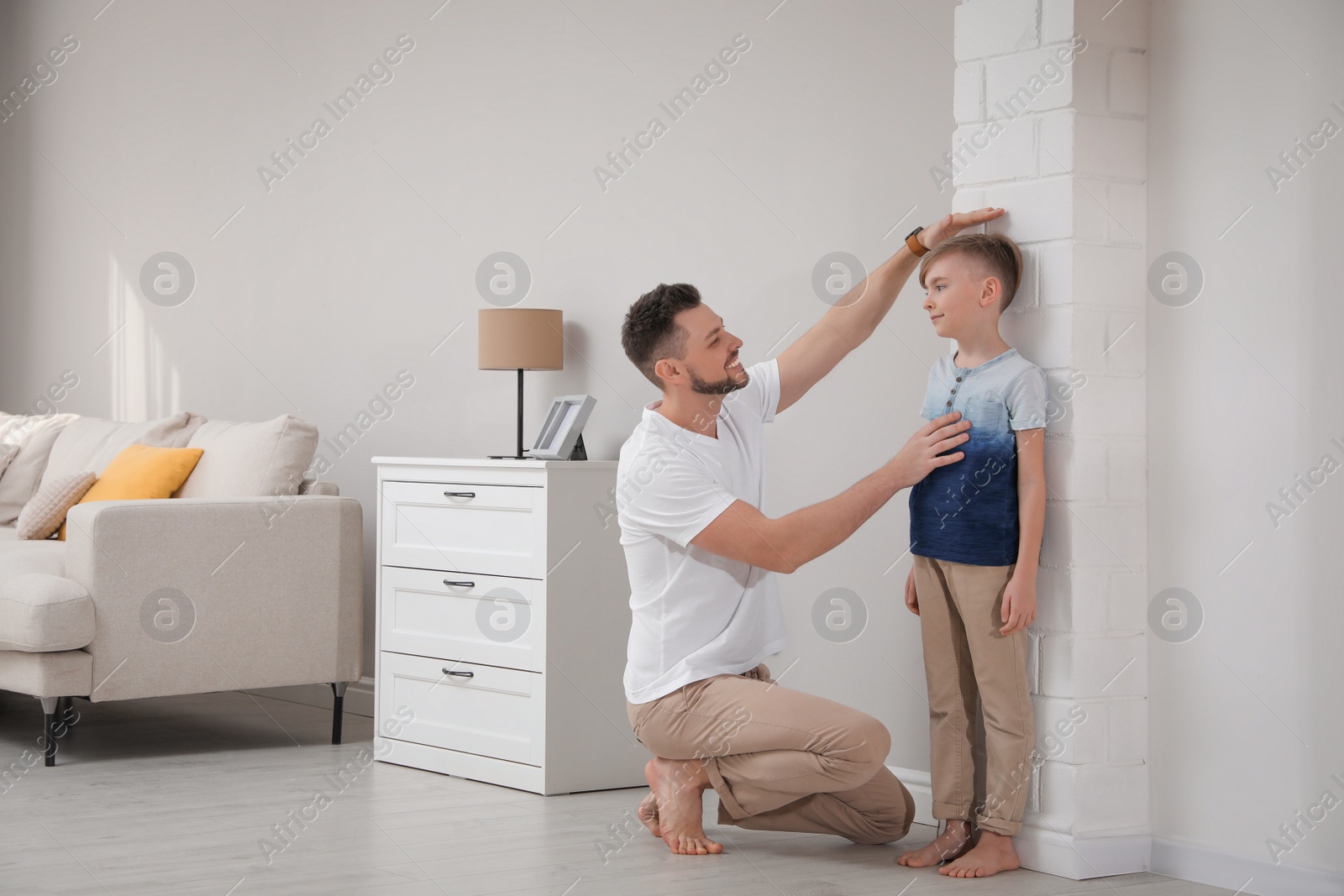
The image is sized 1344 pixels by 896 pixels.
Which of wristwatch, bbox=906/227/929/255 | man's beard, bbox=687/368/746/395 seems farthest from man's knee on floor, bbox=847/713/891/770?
wristwatch, bbox=906/227/929/255

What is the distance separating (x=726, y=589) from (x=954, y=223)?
0.82m

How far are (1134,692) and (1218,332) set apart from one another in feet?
2.23

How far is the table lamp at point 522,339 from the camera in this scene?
373 centimetres

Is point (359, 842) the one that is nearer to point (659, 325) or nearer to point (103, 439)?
point (659, 325)

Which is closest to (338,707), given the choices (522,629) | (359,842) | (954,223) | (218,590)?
(218,590)

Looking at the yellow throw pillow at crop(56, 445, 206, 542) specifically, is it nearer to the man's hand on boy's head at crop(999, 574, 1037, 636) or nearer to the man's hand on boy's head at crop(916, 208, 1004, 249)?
the man's hand on boy's head at crop(916, 208, 1004, 249)

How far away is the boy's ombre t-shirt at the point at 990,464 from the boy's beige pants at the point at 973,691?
0.05 meters

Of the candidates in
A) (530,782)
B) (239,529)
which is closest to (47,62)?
(239,529)

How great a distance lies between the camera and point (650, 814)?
2818 millimetres

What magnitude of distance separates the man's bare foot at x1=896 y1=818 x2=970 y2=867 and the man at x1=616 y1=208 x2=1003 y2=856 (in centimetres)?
13

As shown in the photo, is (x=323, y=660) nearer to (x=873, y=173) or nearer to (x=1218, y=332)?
(x=873, y=173)

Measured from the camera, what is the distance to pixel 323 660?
384 cm

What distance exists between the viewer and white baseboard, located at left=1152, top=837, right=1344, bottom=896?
229 centimetres

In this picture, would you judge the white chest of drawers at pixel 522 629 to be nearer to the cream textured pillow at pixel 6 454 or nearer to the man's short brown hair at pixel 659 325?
the man's short brown hair at pixel 659 325
